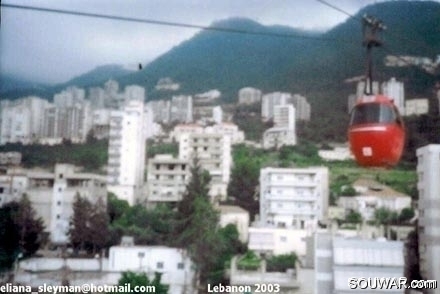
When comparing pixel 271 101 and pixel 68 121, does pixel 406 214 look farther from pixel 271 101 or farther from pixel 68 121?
pixel 68 121

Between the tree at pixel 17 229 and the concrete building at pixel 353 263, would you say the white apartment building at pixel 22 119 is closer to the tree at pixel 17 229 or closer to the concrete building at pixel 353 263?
the tree at pixel 17 229

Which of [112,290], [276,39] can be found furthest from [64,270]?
[276,39]

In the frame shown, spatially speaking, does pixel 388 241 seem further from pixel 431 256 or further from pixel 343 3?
pixel 343 3

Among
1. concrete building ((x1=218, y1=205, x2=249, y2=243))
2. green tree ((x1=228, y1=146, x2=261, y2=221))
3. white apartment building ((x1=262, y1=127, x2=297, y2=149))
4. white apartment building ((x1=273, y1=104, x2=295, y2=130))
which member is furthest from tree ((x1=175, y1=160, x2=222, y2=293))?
white apartment building ((x1=273, y1=104, x2=295, y2=130))

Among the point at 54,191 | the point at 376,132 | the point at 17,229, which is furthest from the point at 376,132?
the point at 17,229

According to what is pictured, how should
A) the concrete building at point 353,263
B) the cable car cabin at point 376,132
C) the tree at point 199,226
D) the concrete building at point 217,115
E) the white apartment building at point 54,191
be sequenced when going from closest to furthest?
the cable car cabin at point 376,132
the concrete building at point 353,263
the white apartment building at point 54,191
the tree at point 199,226
the concrete building at point 217,115

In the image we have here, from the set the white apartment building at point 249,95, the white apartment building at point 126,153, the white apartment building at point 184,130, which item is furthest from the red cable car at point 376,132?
the white apartment building at point 126,153
